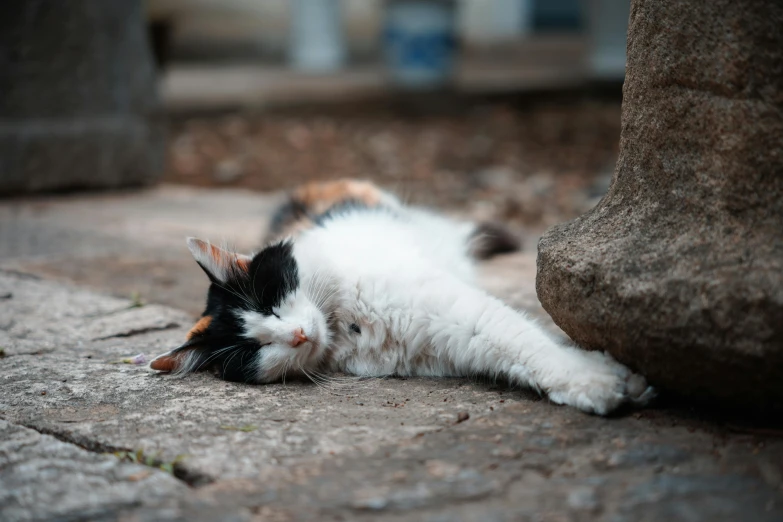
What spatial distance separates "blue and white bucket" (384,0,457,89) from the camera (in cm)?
905

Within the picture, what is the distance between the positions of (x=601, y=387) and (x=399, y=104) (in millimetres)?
7473

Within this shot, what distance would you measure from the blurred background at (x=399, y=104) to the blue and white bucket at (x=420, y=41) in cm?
2

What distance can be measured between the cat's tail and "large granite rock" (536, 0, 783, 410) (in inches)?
67.6

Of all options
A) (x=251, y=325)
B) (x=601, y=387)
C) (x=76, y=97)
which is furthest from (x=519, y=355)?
(x=76, y=97)

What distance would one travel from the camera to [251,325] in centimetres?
220

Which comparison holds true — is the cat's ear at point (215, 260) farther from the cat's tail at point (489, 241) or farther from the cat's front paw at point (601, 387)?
the cat's tail at point (489, 241)

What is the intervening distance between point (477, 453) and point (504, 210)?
365 cm

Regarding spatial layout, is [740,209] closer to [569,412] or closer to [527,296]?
[569,412]

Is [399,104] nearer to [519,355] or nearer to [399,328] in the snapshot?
[399,328]

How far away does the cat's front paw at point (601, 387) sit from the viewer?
5.78 ft

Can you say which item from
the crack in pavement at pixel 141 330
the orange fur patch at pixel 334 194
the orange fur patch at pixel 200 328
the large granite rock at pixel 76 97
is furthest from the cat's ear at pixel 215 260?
the large granite rock at pixel 76 97

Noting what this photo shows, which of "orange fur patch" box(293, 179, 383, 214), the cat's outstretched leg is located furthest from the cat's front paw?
"orange fur patch" box(293, 179, 383, 214)

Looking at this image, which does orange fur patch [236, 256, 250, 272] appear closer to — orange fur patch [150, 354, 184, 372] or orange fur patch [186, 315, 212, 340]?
orange fur patch [186, 315, 212, 340]

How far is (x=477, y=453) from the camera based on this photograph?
1.63 meters
